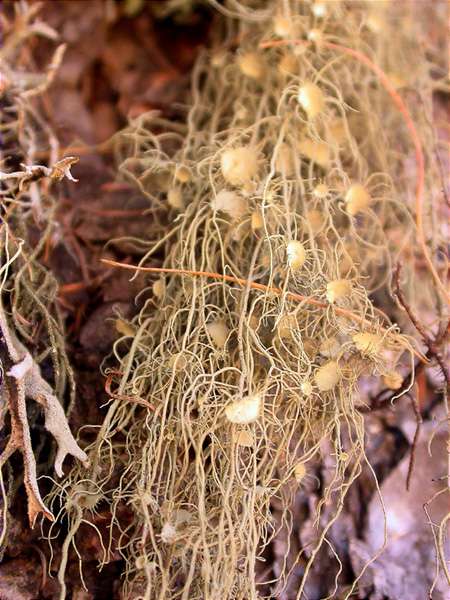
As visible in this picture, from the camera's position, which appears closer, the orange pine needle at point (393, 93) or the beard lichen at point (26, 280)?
the beard lichen at point (26, 280)

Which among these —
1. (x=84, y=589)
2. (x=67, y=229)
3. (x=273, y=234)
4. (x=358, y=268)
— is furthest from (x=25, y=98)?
(x=84, y=589)

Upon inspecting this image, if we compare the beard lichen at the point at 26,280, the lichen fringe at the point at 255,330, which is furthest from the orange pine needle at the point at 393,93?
the beard lichen at the point at 26,280

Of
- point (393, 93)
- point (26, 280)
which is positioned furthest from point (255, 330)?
point (393, 93)

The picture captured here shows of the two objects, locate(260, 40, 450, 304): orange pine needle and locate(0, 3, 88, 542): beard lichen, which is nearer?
locate(0, 3, 88, 542): beard lichen

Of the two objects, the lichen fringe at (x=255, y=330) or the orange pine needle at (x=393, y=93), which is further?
the orange pine needle at (x=393, y=93)

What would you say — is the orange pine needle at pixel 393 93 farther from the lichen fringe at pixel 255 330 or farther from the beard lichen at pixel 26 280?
the beard lichen at pixel 26 280

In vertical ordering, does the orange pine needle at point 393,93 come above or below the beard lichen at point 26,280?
above

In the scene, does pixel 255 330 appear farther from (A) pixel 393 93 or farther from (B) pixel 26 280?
(A) pixel 393 93

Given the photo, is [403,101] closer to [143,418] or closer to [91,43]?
[91,43]

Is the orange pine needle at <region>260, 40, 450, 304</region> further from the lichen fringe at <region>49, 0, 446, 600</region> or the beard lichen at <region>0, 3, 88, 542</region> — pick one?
the beard lichen at <region>0, 3, 88, 542</region>

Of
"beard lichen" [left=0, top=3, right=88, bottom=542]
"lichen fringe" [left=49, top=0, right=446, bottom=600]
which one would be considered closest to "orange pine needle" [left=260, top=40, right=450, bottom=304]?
"lichen fringe" [left=49, top=0, right=446, bottom=600]

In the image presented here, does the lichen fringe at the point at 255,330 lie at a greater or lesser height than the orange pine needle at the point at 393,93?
lesser

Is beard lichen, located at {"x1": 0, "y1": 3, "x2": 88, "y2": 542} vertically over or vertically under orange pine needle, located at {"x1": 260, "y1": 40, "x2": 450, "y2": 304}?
under
